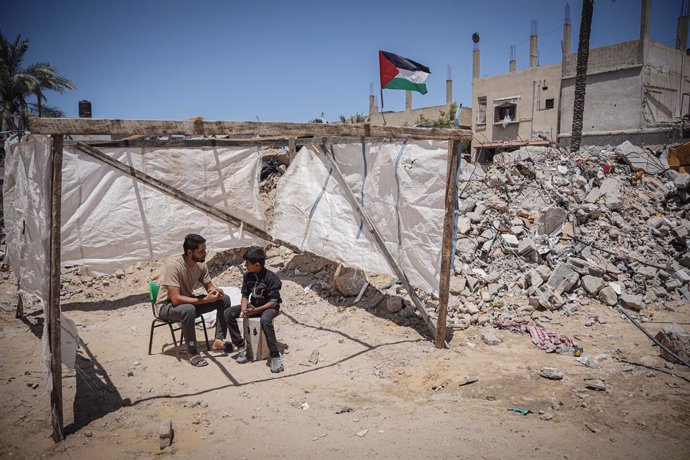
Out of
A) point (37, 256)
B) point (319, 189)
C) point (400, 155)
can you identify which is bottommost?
point (37, 256)

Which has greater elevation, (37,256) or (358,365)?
(37,256)

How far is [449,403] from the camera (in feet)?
11.5

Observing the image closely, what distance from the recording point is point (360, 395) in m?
3.74

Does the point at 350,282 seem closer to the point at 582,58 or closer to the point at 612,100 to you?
the point at 582,58

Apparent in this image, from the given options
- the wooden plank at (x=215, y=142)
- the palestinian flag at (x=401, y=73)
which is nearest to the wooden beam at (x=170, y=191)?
the wooden plank at (x=215, y=142)

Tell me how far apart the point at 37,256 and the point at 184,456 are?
264cm

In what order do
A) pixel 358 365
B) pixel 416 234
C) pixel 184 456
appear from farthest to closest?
pixel 416 234
pixel 358 365
pixel 184 456

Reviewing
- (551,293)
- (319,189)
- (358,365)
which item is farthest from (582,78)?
(358,365)

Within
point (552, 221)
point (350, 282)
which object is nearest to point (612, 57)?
point (552, 221)

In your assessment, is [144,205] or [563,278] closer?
[563,278]

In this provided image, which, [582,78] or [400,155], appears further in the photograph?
[582,78]

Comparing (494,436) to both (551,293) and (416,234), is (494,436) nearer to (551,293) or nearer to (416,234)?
(416,234)

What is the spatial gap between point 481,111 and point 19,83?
83.7 feet

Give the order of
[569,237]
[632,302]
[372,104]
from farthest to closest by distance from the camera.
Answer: [372,104] → [569,237] → [632,302]
